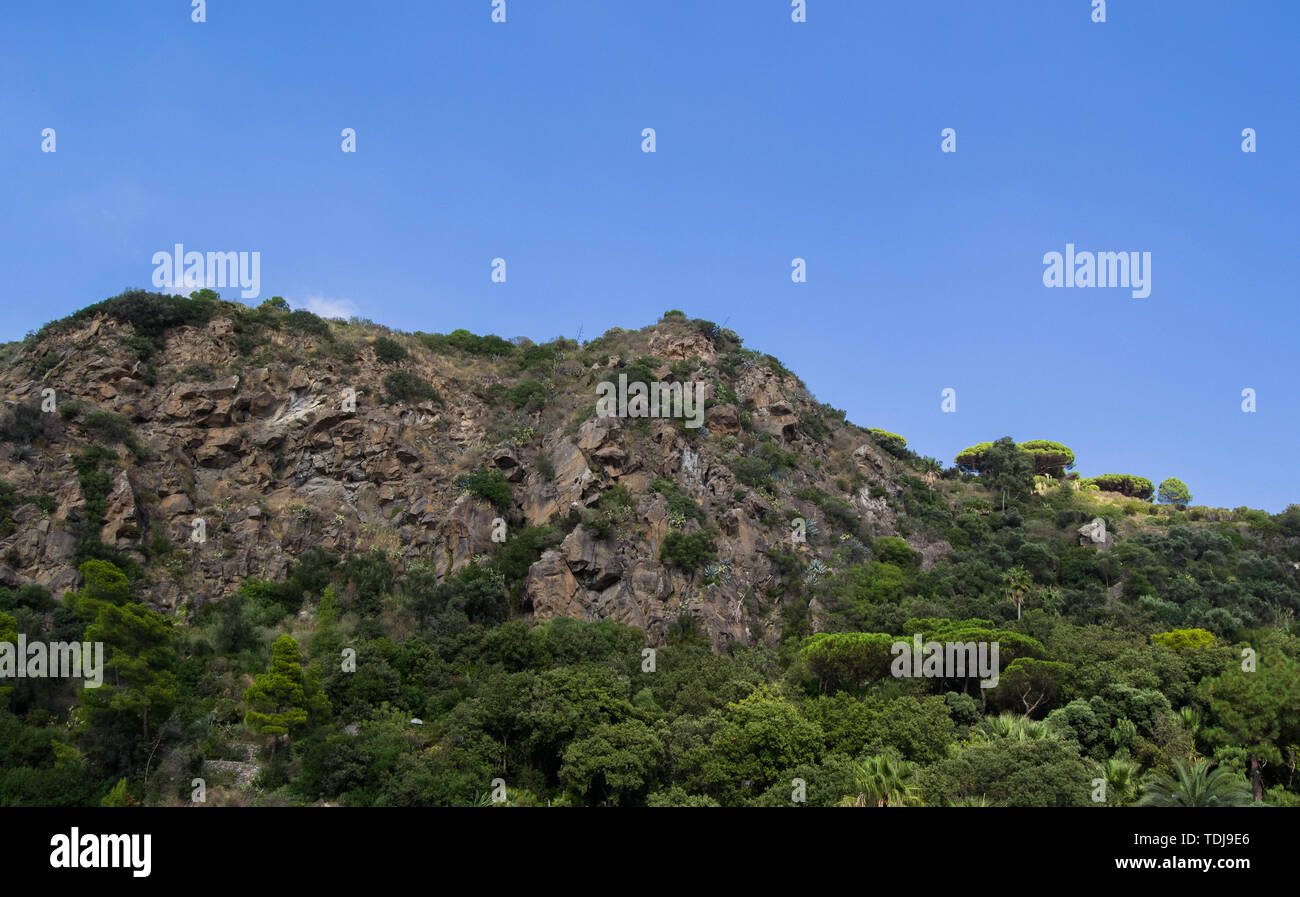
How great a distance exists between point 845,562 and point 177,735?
116 ft

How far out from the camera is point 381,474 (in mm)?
48844

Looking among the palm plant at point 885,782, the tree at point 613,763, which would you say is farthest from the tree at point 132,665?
the palm plant at point 885,782

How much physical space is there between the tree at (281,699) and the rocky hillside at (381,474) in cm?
1192

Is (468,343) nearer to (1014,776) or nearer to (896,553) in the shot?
(896,553)

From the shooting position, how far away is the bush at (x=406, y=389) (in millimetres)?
53375

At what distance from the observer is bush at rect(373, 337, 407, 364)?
55.7m

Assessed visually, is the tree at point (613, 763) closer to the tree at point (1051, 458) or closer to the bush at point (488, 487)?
the bush at point (488, 487)

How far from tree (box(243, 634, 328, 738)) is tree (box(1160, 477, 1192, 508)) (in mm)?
88709

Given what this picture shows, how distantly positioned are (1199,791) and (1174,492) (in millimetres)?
77946

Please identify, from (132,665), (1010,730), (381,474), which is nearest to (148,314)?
(381,474)
